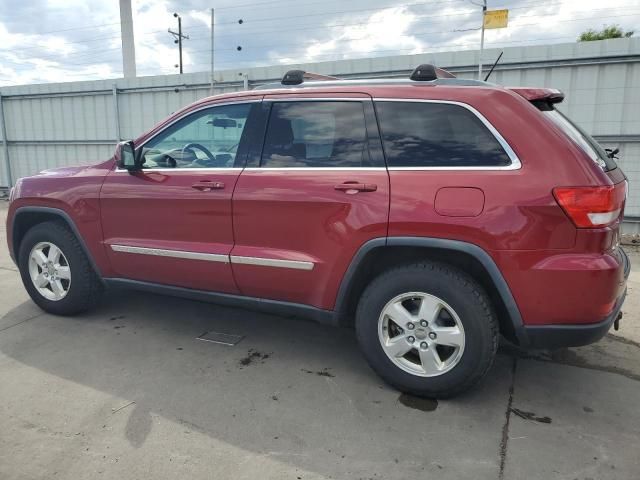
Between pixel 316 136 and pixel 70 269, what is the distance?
242 centimetres

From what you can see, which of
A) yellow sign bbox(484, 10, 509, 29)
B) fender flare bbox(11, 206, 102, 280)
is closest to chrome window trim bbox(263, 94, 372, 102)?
fender flare bbox(11, 206, 102, 280)

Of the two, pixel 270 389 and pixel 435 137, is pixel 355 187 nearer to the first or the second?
pixel 435 137

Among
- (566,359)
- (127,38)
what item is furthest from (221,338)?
(127,38)

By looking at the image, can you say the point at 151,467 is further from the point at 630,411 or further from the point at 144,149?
the point at 630,411

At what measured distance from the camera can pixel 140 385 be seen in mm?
2996

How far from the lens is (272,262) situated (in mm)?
3068

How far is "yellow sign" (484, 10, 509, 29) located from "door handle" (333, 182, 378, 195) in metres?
6.26

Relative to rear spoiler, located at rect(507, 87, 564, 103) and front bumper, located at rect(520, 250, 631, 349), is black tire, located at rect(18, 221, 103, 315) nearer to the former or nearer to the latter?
front bumper, located at rect(520, 250, 631, 349)

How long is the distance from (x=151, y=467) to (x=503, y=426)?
1830mm

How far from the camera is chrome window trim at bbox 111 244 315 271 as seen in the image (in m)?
3.01

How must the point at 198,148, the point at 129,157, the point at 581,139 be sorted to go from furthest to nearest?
the point at 198,148 → the point at 129,157 → the point at 581,139

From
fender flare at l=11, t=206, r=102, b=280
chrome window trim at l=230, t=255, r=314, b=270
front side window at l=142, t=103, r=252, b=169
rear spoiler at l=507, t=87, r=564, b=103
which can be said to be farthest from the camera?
fender flare at l=11, t=206, r=102, b=280

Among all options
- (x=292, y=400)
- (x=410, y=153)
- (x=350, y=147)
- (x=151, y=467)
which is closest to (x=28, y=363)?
(x=151, y=467)

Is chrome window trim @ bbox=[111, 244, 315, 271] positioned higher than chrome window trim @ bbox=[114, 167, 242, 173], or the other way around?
chrome window trim @ bbox=[114, 167, 242, 173]
